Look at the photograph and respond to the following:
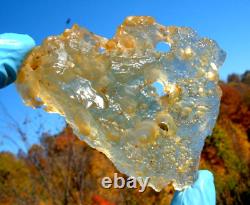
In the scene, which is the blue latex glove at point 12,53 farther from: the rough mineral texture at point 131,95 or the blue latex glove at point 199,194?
the blue latex glove at point 199,194

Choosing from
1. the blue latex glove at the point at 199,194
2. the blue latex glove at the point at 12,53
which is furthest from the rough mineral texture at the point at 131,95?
the blue latex glove at the point at 199,194

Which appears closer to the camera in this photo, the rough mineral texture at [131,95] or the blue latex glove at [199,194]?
the rough mineral texture at [131,95]

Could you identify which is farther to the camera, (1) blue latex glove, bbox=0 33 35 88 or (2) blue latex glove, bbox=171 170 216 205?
(2) blue latex glove, bbox=171 170 216 205

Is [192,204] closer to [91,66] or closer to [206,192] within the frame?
[206,192]

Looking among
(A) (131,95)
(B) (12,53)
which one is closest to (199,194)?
(A) (131,95)

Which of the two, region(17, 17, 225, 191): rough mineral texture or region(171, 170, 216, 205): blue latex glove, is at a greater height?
region(17, 17, 225, 191): rough mineral texture

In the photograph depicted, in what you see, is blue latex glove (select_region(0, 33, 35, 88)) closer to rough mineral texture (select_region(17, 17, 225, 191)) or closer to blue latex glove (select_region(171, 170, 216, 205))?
rough mineral texture (select_region(17, 17, 225, 191))

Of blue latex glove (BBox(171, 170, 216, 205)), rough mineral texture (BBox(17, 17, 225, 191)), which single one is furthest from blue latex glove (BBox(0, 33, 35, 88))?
blue latex glove (BBox(171, 170, 216, 205))
